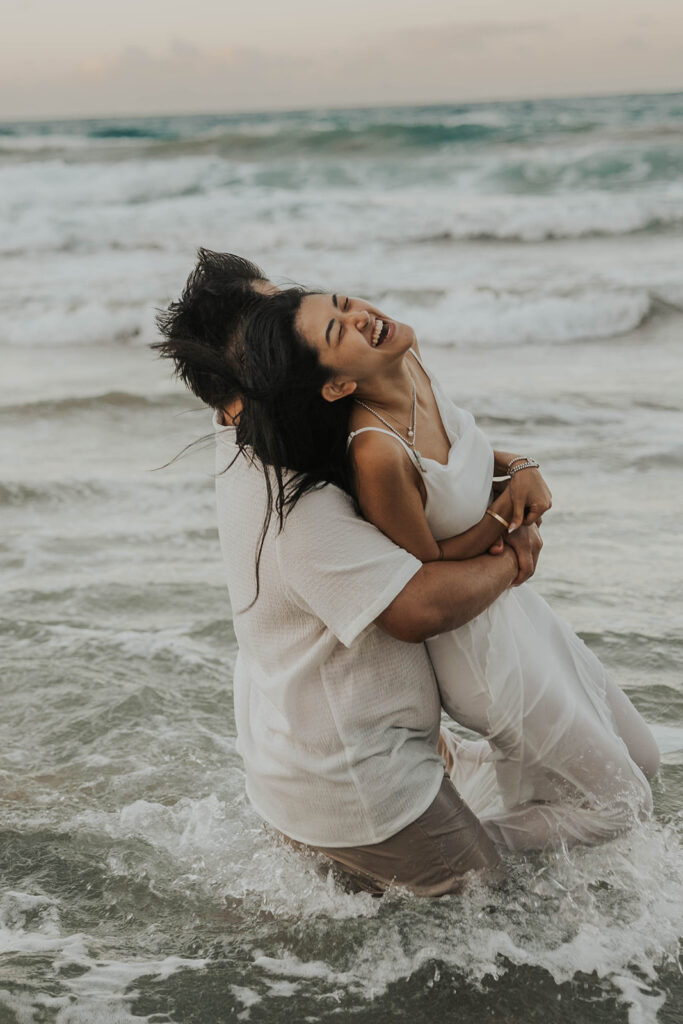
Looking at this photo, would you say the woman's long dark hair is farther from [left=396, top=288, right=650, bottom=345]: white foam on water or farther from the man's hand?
[left=396, top=288, right=650, bottom=345]: white foam on water

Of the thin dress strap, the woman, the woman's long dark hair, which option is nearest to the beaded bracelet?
the woman

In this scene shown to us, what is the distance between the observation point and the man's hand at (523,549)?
2.91 m

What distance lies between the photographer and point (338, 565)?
262 cm

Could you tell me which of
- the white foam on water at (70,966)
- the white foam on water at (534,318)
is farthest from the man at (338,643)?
the white foam on water at (534,318)

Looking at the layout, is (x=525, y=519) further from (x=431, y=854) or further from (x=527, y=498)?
(x=431, y=854)

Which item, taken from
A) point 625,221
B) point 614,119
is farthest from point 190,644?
point 614,119

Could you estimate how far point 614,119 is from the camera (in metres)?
32.2

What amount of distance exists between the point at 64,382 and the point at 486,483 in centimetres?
753

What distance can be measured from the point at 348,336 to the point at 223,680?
7.89 feet

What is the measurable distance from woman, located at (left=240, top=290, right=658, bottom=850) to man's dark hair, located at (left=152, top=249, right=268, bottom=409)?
0.36 ft

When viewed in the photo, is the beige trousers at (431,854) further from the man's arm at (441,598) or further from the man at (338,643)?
the man's arm at (441,598)

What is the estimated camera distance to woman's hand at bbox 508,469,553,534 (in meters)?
2.94

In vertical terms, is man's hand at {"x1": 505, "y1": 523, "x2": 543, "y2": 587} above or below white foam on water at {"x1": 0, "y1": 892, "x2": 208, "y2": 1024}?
above

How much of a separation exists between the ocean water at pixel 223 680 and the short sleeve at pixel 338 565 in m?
0.88
